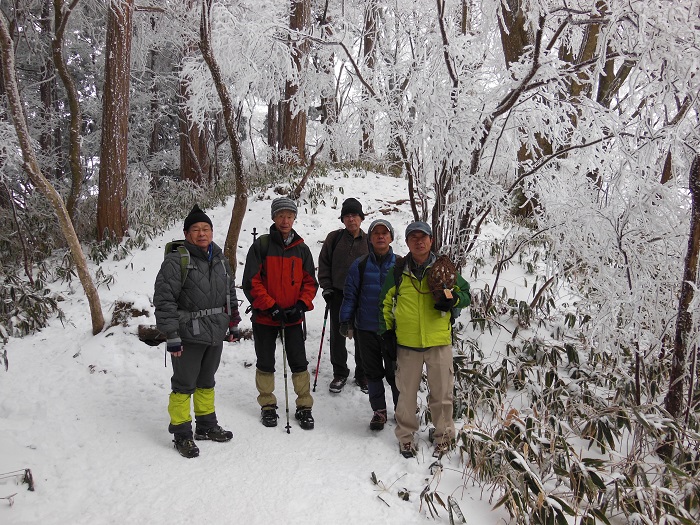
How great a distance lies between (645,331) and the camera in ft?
11.1

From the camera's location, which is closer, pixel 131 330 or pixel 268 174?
pixel 131 330

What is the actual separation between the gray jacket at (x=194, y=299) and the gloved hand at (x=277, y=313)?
0.41 metres

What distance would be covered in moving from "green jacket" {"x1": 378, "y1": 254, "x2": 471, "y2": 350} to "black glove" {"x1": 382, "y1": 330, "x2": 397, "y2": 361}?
139mm

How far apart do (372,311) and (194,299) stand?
62.9 inches

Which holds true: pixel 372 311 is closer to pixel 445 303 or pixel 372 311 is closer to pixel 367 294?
pixel 367 294

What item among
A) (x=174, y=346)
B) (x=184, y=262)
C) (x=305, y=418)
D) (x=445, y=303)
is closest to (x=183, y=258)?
(x=184, y=262)

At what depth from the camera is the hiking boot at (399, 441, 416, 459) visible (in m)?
3.48

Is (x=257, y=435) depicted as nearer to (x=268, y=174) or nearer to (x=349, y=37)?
(x=349, y=37)

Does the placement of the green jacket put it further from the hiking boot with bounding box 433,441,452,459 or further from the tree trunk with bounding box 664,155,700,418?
the tree trunk with bounding box 664,155,700,418

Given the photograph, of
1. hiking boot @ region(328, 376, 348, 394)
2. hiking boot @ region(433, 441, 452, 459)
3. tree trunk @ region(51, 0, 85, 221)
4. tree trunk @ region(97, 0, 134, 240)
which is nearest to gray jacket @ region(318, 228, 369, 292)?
hiking boot @ region(328, 376, 348, 394)

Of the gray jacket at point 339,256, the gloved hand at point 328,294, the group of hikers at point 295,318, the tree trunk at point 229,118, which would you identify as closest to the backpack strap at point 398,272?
the group of hikers at point 295,318

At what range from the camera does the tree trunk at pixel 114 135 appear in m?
7.51

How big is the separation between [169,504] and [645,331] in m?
3.77

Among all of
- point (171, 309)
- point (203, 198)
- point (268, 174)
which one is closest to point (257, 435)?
point (171, 309)
